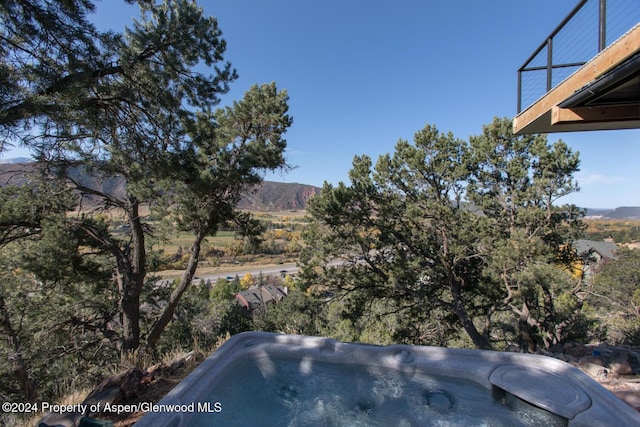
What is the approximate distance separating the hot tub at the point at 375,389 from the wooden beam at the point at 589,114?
2.54 metres

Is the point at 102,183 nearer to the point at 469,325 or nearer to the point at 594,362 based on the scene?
the point at 594,362

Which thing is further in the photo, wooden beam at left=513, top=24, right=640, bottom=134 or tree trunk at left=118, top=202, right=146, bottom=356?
tree trunk at left=118, top=202, right=146, bottom=356

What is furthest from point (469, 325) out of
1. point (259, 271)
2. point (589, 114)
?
point (259, 271)

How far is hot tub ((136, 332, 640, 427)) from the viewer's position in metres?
2.40

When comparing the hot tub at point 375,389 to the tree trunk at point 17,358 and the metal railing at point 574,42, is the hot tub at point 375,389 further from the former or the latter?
the tree trunk at point 17,358

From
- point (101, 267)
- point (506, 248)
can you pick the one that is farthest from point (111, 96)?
point (506, 248)

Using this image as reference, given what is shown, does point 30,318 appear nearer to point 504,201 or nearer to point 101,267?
point 101,267

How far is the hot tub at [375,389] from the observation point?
2.40m

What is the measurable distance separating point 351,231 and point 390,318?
3.43m

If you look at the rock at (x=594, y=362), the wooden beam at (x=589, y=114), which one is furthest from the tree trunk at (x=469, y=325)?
the wooden beam at (x=589, y=114)

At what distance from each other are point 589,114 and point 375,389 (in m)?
3.82

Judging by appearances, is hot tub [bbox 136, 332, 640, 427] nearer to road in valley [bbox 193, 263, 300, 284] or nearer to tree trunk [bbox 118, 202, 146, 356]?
tree trunk [bbox 118, 202, 146, 356]

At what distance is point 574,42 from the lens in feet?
10.1

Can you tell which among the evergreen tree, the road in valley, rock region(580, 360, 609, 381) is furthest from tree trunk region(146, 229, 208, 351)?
the road in valley
